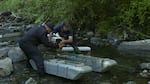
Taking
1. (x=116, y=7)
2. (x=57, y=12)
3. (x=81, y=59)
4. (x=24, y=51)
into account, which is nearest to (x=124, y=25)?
(x=116, y=7)

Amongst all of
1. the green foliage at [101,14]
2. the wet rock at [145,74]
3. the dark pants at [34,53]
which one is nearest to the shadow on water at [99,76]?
the wet rock at [145,74]

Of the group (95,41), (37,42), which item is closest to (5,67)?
(37,42)

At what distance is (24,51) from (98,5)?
17.4 feet

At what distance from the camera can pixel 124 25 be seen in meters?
12.4

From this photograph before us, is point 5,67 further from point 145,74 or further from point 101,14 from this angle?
point 101,14

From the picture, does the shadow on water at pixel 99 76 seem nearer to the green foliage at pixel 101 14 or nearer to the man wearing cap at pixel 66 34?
the man wearing cap at pixel 66 34

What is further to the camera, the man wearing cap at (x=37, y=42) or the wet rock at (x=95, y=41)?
the wet rock at (x=95, y=41)

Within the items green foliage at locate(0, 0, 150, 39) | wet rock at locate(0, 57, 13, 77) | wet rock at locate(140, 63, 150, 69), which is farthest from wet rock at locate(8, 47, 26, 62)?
green foliage at locate(0, 0, 150, 39)

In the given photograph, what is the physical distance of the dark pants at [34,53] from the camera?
8.40 metres

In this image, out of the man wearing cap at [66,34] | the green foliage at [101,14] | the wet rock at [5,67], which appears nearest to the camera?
the wet rock at [5,67]

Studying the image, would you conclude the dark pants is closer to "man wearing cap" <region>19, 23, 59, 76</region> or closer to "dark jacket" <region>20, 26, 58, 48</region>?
"man wearing cap" <region>19, 23, 59, 76</region>

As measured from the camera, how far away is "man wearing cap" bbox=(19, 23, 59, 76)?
841 centimetres

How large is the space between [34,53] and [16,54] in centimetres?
115

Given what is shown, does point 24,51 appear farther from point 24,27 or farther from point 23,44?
point 24,27
